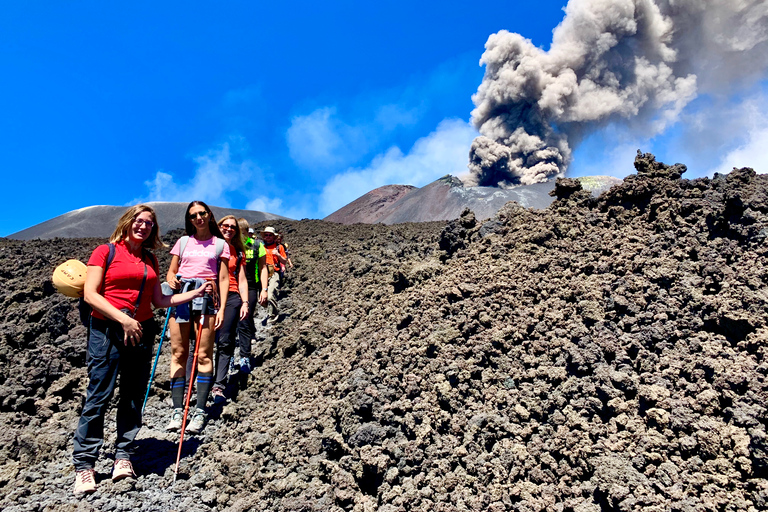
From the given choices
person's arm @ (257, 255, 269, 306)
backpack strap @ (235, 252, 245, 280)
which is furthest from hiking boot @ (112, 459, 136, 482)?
person's arm @ (257, 255, 269, 306)

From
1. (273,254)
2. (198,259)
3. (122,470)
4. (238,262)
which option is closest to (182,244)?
(198,259)

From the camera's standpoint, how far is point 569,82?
1407 inches

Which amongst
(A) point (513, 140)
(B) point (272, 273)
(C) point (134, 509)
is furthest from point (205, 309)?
(A) point (513, 140)

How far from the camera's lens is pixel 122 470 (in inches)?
104

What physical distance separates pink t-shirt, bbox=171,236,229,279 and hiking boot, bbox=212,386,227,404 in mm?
1069

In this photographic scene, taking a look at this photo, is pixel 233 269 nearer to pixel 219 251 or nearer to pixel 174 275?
pixel 219 251

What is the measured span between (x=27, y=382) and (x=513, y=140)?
37.4m

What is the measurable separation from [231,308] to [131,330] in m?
1.22

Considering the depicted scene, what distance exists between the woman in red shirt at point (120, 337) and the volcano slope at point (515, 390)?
0.28 meters

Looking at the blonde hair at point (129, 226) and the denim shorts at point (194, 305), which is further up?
the blonde hair at point (129, 226)

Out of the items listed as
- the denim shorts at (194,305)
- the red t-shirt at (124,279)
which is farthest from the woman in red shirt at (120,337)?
the denim shorts at (194,305)

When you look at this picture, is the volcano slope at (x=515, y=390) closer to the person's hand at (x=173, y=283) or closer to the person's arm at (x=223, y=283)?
the person's arm at (x=223, y=283)

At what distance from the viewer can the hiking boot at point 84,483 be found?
99.0 inches

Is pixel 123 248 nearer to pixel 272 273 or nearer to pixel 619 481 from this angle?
pixel 619 481
